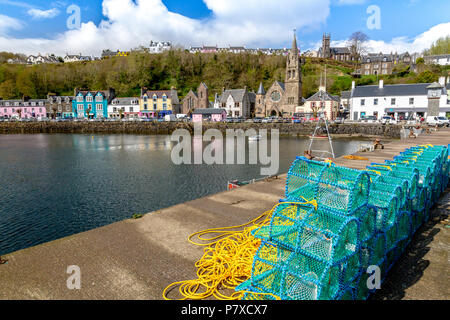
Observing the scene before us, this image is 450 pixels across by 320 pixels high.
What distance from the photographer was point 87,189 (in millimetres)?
19906

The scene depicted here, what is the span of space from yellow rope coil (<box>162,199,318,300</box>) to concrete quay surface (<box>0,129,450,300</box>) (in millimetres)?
236

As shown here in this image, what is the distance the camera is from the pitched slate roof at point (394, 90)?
60844 millimetres

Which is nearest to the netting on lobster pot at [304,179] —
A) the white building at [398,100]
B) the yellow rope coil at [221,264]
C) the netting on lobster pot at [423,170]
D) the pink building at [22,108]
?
the yellow rope coil at [221,264]

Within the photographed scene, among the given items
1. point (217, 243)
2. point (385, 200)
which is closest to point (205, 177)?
point (217, 243)

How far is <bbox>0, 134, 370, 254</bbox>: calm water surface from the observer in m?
13.8

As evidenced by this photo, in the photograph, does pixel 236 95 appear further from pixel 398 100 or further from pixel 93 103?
pixel 93 103

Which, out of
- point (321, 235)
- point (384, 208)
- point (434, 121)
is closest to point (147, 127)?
point (434, 121)

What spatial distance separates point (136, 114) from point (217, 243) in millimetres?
90438

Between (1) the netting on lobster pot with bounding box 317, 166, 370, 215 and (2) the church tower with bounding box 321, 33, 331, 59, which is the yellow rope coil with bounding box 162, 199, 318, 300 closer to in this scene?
(1) the netting on lobster pot with bounding box 317, 166, 370, 215

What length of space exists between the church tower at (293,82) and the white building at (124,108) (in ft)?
154

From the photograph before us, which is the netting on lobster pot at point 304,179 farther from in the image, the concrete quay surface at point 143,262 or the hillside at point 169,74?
the hillside at point 169,74

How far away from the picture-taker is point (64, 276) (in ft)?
17.6
